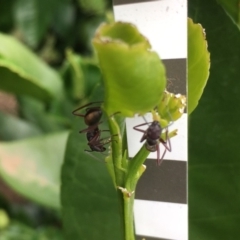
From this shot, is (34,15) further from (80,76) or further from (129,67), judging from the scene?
(129,67)

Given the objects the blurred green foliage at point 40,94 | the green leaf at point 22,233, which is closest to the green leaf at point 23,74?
the blurred green foliage at point 40,94

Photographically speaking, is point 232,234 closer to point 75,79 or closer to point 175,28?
point 175,28

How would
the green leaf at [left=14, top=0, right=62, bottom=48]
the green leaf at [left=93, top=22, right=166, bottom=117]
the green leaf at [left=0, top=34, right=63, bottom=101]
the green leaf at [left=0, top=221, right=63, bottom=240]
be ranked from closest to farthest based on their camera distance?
the green leaf at [left=93, top=22, right=166, bottom=117] → the green leaf at [left=0, top=34, right=63, bottom=101] → the green leaf at [left=0, top=221, right=63, bottom=240] → the green leaf at [left=14, top=0, right=62, bottom=48]

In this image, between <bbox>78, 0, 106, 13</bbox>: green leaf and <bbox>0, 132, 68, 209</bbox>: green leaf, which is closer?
<bbox>0, 132, 68, 209</bbox>: green leaf

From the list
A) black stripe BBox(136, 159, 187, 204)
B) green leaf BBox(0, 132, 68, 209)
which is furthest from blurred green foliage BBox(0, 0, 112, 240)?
black stripe BBox(136, 159, 187, 204)

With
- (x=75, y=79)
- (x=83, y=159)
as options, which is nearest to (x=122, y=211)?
(x=83, y=159)

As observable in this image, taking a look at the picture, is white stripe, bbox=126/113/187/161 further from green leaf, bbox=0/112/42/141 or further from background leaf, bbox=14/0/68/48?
background leaf, bbox=14/0/68/48

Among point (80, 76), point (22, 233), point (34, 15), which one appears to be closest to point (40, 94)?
point (80, 76)
